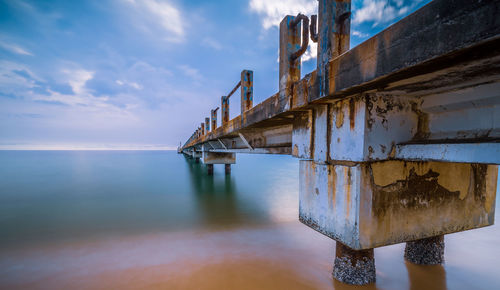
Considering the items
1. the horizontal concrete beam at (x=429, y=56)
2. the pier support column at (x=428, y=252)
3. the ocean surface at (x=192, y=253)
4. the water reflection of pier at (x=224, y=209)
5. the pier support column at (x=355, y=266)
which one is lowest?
the water reflection of pier at (x=224, y=209)

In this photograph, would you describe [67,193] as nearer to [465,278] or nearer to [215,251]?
[215,251]

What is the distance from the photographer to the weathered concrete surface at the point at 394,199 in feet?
6.72

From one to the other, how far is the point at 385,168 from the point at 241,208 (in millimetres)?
8358

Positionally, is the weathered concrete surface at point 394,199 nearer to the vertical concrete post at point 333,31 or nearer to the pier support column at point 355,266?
the vertical concrete post at point 333,31

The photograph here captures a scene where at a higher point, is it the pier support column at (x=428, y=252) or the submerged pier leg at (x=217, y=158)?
the submerged pier leg at (x=217, y=158)

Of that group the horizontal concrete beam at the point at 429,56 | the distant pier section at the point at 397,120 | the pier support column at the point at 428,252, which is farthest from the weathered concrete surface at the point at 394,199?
the pier support column at the point at 428,252

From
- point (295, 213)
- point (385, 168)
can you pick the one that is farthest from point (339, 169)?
point (295, 213)

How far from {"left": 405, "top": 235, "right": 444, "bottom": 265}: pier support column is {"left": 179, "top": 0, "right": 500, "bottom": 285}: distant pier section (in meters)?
2.28

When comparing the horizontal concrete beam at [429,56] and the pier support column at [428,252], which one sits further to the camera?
the pier support column at [428,252]

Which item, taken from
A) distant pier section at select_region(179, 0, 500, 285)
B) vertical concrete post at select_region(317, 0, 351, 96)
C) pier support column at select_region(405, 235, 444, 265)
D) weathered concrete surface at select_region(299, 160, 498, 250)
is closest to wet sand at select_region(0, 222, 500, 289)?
pier support column at select_region(405, 235, 444, 265)

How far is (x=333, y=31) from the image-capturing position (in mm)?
2006

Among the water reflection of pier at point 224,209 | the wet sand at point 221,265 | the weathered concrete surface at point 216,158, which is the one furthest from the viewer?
the weathered concrete surface at point 216,158

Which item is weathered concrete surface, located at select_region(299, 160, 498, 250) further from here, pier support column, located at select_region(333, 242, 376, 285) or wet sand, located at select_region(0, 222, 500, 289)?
wet sand, located at select_region(0, 222, 500, 289)

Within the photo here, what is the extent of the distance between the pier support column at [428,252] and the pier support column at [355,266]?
6.10 ft
